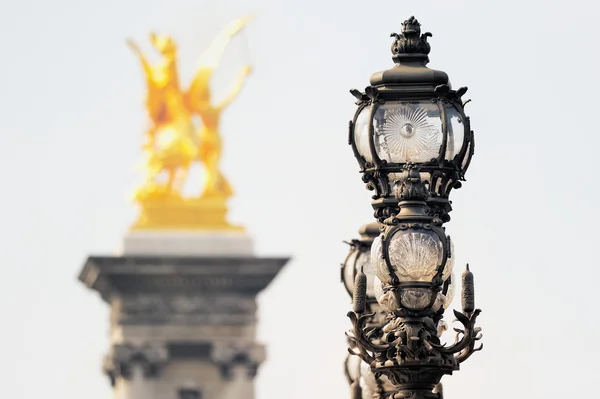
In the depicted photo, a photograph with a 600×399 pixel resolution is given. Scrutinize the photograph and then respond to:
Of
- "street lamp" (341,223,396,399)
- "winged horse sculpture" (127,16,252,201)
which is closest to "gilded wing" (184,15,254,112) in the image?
"winged horse sculpture" (127,16,252,201)

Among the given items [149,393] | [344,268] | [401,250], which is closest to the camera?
[401,250]

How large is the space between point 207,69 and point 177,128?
15.2 feet

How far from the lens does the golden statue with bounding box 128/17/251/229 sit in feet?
341

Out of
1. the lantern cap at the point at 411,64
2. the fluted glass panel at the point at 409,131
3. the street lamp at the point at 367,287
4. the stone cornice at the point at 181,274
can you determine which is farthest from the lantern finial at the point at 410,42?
the stone cornice at the point at 181,274

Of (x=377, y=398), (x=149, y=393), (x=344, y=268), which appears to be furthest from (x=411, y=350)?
(x=149, y=393)

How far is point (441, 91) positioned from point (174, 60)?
88.2 metres

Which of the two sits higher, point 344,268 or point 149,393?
point 149,393

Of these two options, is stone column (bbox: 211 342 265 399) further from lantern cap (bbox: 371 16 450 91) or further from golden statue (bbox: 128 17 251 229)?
lantern cap (bbox: 371 16 450 91)

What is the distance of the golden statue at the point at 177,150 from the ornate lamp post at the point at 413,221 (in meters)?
84.3

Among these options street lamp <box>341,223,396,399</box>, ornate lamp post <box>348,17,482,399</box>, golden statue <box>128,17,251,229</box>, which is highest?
golden statue <box>128,17,251,229</box>

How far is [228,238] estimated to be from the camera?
102875mm

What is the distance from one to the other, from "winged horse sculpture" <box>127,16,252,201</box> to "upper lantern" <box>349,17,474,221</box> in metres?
84.3

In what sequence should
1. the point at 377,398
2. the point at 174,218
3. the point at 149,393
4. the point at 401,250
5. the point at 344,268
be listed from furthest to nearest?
the point at 174,218
the point at 149,393
the point at 344,268
the point at 377,398
the point at 401,250

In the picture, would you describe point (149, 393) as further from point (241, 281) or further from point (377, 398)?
point (377, 398)
